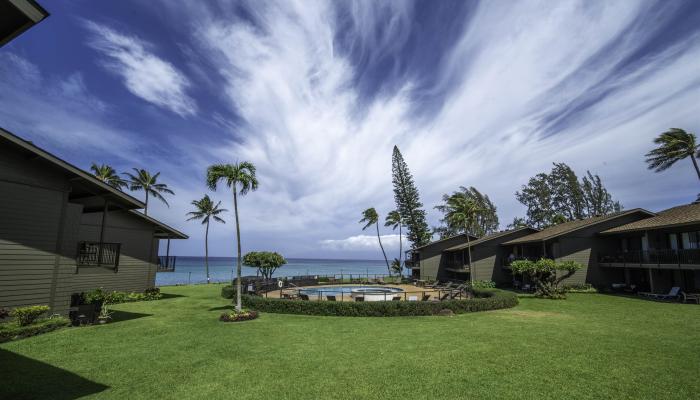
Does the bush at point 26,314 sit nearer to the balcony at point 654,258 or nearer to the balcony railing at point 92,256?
the balcony railing at point 92,256

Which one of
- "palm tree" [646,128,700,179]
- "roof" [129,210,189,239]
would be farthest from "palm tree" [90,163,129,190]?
"palm tree" [646,128,700,179]

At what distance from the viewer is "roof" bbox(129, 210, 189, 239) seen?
2417cm

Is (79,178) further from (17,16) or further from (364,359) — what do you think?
(364,359)

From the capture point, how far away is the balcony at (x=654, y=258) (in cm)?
2172

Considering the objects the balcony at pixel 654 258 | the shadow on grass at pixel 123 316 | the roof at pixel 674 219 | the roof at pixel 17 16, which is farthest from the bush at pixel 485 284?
the roof at pixel 17 16

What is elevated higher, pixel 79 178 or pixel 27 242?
pixel 79 178

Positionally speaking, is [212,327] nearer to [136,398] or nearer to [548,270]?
[136,398]

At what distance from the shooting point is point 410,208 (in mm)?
60781

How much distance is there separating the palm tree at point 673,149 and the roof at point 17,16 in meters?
46.2

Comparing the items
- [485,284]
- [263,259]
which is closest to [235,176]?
[263,259]

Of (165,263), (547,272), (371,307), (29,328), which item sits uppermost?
(165,263)

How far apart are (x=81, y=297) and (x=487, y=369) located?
2109cm

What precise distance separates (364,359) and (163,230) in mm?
21306

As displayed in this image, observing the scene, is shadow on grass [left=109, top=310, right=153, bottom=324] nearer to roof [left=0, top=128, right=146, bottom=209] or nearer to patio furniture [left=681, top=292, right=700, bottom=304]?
roof [left=0, top=128, right=146, bottom=209]
